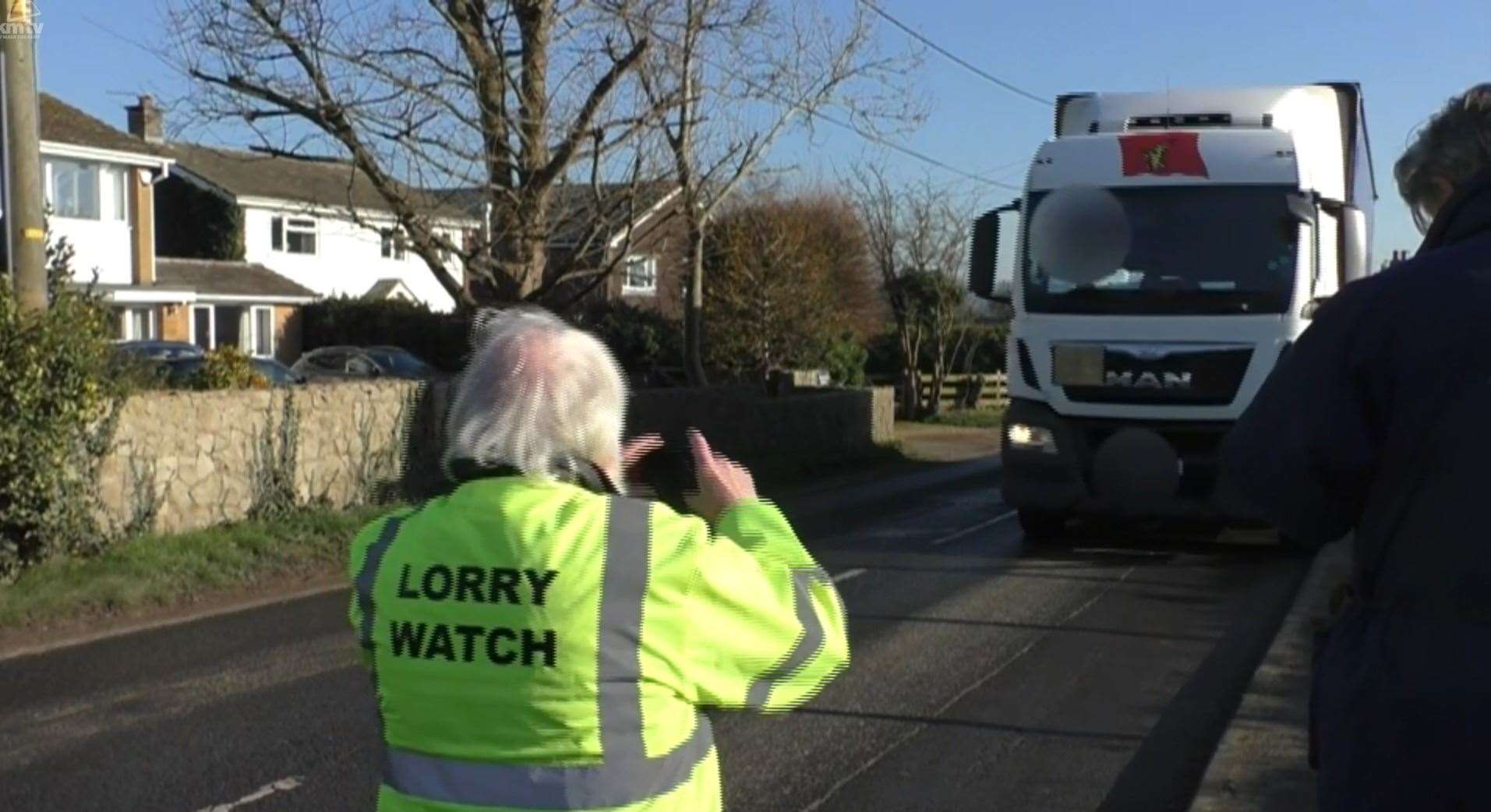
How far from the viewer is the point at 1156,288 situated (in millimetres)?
13062

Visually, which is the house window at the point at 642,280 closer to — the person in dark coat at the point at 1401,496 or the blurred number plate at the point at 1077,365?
the blurred number plate at the point at 1077,365

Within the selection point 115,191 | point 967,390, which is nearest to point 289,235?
point 115,191

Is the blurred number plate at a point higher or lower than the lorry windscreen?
lower

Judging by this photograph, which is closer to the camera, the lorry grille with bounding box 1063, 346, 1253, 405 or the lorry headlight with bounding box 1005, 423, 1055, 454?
the lorry grille with bounding box 1063, 346, 1253, 405

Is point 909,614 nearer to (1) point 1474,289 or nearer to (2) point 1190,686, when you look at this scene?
(2) point 1190,686

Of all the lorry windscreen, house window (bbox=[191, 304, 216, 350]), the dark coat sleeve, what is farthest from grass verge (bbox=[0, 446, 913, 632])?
house window (bbox=[191, 304, 216, 350])

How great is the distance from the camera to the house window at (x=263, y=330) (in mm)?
44375

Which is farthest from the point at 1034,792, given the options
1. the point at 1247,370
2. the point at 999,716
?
the point at 1247,370

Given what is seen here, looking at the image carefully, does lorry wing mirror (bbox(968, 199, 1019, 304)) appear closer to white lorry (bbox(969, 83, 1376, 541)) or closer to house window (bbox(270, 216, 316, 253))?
white lorry (bbox(969, 83, 1376, 541))

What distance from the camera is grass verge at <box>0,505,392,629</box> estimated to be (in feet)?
35.9

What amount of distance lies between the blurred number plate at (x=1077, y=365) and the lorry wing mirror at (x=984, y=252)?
2.85 ft

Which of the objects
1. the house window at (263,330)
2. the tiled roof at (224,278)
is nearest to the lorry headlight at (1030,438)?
the tiled roof at (224,278)

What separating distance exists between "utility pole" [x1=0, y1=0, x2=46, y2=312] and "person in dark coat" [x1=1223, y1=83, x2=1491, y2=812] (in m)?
10.9

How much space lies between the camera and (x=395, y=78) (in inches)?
671
